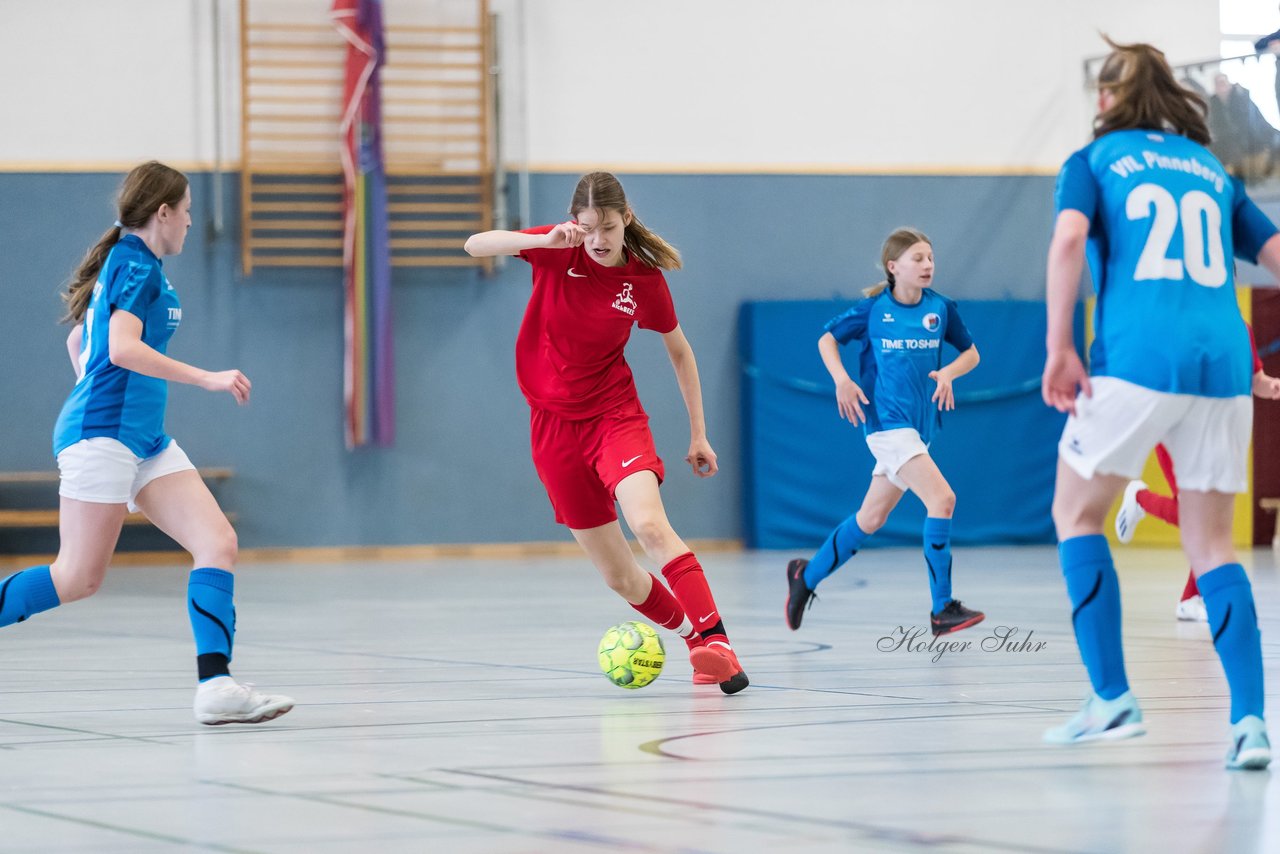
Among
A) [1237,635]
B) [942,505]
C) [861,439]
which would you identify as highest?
[1237,635]

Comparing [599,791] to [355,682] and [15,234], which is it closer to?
[355,682]

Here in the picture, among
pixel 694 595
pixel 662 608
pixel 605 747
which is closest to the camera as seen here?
pixel 605 747

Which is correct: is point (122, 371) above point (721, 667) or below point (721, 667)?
above

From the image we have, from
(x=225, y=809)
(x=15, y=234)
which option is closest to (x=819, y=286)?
(x=15, y=234)

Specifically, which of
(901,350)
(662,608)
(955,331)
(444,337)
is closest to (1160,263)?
(662,608)

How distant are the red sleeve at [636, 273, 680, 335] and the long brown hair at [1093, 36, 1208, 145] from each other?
181 cm

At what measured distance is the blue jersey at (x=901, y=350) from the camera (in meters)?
7.00

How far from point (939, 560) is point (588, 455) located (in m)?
2.13

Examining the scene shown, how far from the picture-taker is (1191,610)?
729 cm

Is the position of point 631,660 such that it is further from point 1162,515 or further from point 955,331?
point 1162,515

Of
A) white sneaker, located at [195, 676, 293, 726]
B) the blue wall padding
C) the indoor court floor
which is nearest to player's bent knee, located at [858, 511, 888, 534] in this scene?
the indoor court floor

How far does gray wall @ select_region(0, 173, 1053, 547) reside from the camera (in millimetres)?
12914

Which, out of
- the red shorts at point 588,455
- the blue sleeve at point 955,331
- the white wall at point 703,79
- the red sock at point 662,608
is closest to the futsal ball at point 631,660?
the red sock at point 662,608

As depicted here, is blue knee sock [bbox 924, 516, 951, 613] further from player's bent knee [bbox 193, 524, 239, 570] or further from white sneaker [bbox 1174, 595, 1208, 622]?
player's bent knee [bbox 193, 524, 239, 570]
